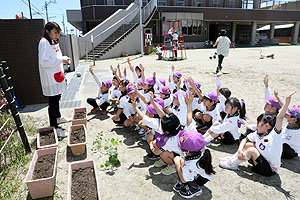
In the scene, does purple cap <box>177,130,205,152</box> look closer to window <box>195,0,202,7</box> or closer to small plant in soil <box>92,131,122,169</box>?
small plant in soil <box>92,131,122,169</box>

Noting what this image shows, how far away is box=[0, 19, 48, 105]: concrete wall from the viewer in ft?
17.3

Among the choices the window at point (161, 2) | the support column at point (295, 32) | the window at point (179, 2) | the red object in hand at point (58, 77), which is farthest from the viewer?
the support column at point (295, 32)

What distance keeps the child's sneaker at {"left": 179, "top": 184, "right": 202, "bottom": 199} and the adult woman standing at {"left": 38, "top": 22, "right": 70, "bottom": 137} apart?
2.46 m

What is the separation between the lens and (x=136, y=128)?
170 inches

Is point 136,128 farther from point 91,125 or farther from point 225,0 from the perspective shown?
point 225,0

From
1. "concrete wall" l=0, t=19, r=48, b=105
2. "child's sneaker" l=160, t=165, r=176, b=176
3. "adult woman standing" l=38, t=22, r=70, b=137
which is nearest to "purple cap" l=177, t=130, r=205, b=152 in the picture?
"child's sneaker" l=160, t=165, r=176, b=176

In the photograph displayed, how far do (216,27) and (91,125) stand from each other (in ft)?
96.9

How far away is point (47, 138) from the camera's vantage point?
11.3ft

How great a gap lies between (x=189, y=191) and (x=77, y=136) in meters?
2.10

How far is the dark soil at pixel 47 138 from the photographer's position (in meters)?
3.33

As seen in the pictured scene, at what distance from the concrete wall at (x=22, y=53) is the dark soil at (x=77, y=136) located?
8.83 feet

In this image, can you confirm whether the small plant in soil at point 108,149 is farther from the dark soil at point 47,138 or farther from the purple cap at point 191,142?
the purple cap at point 191,142

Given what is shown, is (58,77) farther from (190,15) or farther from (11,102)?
(190,15)

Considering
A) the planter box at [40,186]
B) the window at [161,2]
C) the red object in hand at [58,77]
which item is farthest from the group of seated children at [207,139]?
the window at [161,2]
